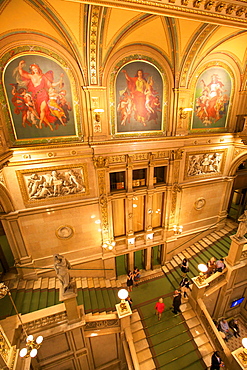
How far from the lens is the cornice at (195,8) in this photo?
271 cm

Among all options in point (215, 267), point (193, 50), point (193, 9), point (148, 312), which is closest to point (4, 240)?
point (148, 312)

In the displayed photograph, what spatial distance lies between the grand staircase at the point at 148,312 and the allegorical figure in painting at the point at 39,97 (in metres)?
6.94

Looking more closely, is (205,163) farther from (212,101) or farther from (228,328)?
(228,328)

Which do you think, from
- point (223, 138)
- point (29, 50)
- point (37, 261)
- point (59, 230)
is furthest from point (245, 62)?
point (37, 261)

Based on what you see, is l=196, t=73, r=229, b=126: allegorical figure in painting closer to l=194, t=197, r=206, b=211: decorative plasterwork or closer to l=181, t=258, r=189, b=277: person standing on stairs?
l=194, t=197, r=206, b=211: decorative plasterwork

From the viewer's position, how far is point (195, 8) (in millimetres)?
2881

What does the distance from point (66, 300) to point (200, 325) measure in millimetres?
6416

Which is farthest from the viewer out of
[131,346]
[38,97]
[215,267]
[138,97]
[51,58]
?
[215,267]

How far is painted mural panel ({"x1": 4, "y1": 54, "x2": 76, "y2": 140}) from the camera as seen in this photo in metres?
6.50

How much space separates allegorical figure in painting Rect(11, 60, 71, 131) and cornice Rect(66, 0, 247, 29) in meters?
4.89

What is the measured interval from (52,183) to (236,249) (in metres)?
8.98

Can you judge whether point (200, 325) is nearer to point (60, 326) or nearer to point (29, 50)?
point (60, 326)

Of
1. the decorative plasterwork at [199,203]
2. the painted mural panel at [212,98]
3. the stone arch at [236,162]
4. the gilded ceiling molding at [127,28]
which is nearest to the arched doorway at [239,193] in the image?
the stone arch at [236,162]

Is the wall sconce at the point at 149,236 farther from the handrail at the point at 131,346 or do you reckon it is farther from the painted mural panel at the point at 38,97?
the painted mural panel at the point at 38,97
